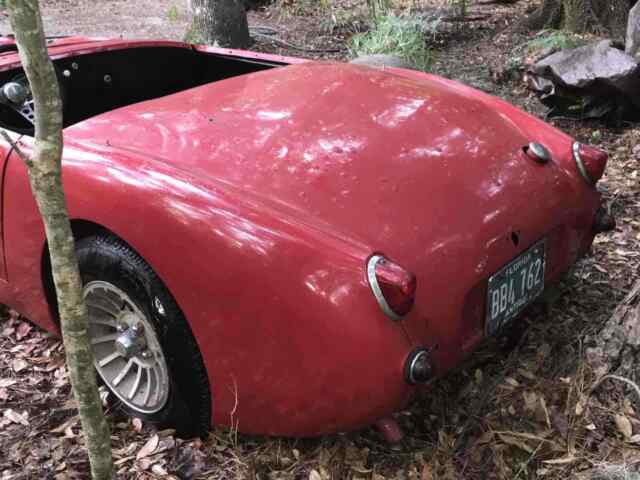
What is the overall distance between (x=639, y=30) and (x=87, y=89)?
157 inches

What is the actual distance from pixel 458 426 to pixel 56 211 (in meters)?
1.52

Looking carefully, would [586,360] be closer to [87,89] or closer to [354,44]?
[87,89]

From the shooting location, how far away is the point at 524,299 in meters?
2.27

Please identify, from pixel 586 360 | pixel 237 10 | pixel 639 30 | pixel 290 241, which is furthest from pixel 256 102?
pixel 237 10

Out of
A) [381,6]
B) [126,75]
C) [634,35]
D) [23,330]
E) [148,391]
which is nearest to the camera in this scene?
[148,391]

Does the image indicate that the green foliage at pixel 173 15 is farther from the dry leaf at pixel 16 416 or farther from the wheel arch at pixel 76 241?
the dry leaf at pixel 16 416

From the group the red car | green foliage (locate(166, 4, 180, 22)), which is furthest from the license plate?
green foliage (locate(166, 4, 180, 22))

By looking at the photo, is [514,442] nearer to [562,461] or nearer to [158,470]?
[562,461]

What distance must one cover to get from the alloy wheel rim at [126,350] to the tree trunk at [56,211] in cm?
48

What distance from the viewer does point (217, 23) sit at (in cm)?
735

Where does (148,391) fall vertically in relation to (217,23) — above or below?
below

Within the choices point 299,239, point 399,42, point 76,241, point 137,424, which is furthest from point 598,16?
point 137,424

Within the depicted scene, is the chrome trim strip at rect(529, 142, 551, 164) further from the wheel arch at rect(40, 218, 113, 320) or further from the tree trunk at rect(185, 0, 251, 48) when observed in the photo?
the tree trunk at rect(185, 0, 251, 48)

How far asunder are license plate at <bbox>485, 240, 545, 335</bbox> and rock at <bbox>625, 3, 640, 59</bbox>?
3.32m
